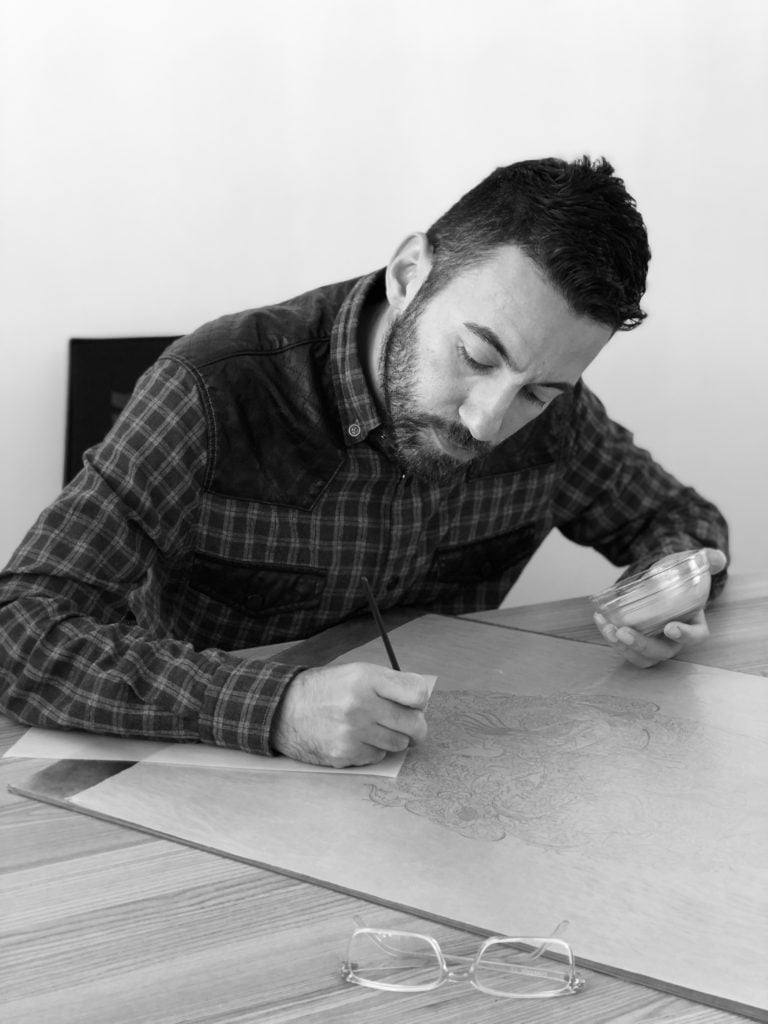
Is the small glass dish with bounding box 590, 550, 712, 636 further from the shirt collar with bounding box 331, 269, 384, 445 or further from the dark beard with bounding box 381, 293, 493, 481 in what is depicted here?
the shirt collar with bounding box 331, 269, 384, 445

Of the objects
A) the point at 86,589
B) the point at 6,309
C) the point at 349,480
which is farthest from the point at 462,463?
the point at 6,309

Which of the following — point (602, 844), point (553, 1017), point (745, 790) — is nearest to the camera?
point (553, 1017)

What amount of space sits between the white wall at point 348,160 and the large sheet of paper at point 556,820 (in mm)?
1476

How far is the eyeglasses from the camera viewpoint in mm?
773

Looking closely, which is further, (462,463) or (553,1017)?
(462,463)

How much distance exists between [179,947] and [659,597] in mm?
779

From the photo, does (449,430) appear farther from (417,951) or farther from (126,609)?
(417,951)

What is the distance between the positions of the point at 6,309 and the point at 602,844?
1.83 meters

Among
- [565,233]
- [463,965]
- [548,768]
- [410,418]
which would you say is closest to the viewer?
[463,965]

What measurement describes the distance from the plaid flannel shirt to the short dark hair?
0.74ft

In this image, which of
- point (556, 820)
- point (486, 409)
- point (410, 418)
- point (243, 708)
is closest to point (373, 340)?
point (410, 418)

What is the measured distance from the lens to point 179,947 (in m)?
0.81

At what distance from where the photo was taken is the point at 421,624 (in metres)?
1.53

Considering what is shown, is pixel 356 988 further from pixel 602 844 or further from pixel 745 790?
pixel 745 790
